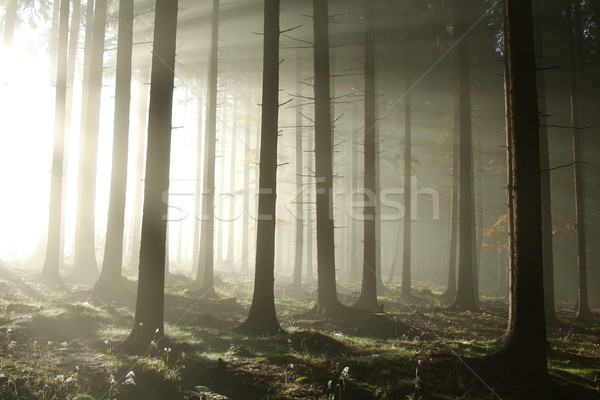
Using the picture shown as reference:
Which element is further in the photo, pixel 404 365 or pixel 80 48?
pixel 80 48

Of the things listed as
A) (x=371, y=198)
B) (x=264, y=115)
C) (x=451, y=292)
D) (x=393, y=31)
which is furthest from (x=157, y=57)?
(x=451, y=292)

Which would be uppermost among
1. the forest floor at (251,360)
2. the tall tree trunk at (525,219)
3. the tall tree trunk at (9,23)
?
the tall tree trunk at (9,23)

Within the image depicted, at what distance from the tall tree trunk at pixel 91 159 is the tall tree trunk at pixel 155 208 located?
9.46 m

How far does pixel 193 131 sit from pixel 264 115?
3080cm

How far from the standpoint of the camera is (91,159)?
17312 mm

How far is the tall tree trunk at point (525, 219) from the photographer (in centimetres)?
672

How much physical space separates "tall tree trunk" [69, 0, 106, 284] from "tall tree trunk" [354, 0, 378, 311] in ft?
35.6

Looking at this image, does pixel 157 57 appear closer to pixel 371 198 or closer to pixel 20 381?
pixel 20 381

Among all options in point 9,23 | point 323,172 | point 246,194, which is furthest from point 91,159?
point 246,194

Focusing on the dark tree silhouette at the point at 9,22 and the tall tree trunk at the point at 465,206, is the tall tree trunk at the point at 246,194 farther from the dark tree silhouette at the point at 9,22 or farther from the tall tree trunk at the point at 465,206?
the tall tree trunk at the point at 465,206

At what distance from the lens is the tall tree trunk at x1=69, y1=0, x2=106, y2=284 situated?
54.0 ft

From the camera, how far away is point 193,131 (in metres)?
39.5

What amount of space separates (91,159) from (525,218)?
1675 cm

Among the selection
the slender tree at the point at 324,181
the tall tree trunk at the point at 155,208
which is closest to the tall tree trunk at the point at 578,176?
the slender tree at the point at 324,181
